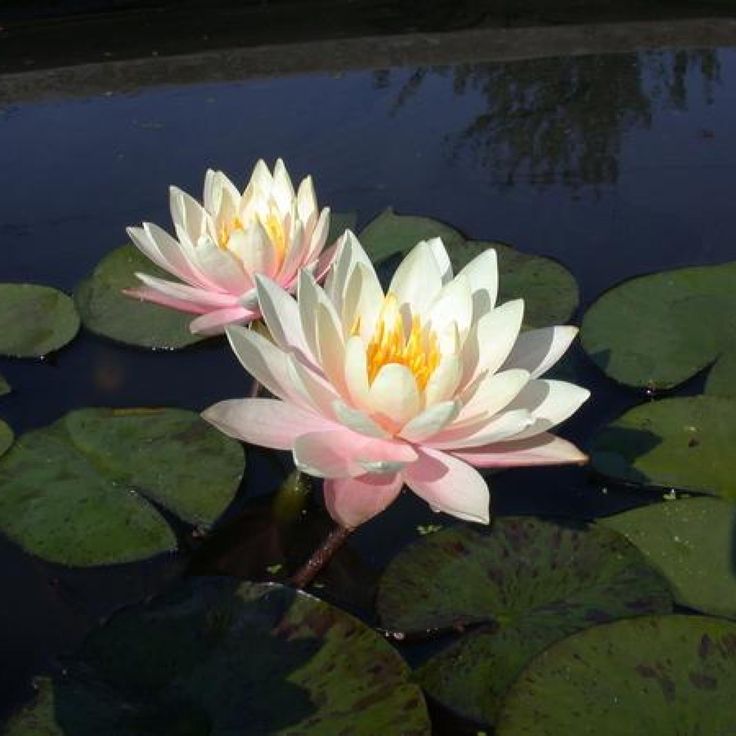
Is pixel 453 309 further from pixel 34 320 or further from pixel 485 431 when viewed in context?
pixel 34 320

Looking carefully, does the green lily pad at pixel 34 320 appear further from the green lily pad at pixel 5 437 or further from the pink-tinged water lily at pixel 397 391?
the pink-tinged water lily at pixel 397 391

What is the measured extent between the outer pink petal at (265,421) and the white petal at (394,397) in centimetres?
11

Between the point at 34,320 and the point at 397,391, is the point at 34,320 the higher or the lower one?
the lower one

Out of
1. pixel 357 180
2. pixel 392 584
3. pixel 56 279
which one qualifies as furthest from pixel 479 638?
pixel 357 180

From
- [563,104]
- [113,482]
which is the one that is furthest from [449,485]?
[563,104]

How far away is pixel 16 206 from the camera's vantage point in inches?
117

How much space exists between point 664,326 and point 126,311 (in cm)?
134

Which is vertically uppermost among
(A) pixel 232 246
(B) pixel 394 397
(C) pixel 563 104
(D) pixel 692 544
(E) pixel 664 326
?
(A) pixel 232 246

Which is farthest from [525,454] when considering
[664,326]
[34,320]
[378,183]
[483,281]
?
[378,183]

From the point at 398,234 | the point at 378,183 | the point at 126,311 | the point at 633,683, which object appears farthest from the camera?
the point at 378,183

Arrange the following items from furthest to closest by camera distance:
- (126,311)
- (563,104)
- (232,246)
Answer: (563,104), (126,311), (232,246)

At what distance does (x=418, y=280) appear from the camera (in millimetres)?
1568

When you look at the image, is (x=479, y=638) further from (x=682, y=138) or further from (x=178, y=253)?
(x=682, y=138)

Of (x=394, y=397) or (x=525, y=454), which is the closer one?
(x=394, y=397)
